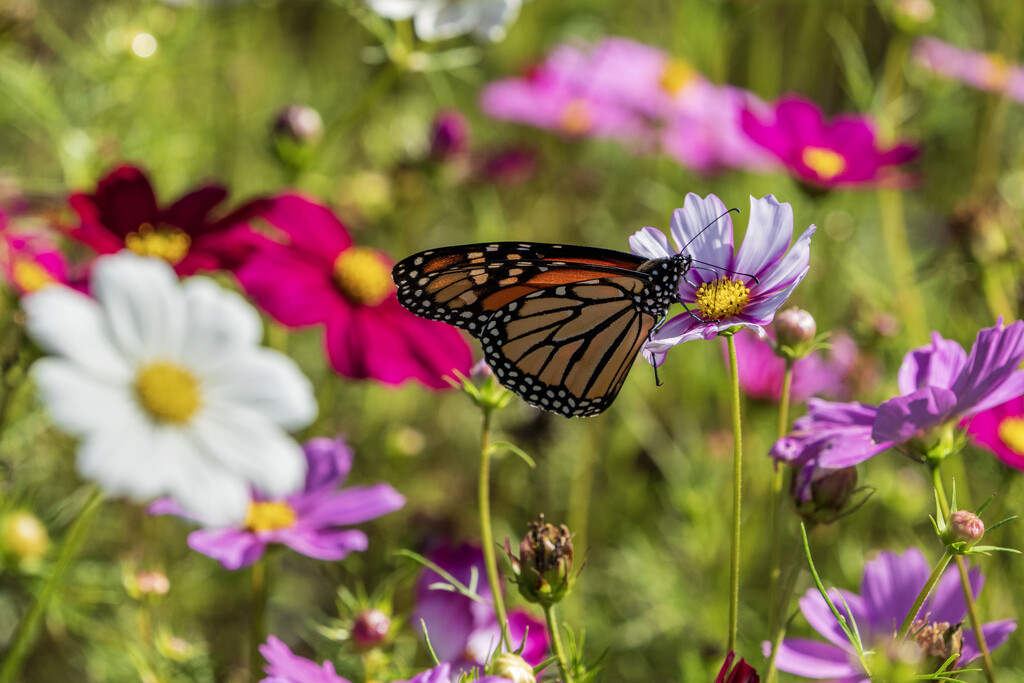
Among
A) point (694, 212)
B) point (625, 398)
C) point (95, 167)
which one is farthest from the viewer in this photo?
point (625, 398)

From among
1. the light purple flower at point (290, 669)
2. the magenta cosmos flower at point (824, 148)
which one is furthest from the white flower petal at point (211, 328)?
the magenta cosmos flower at point (824, 148)

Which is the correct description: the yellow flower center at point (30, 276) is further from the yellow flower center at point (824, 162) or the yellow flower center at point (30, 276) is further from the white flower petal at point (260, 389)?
the yellow flower center at point (824, 162)

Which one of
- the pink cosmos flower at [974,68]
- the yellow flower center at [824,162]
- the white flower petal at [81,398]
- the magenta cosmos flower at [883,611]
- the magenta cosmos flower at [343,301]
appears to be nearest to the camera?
the white flower petal at [81,398]

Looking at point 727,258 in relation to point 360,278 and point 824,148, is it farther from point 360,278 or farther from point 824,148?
point 824,148

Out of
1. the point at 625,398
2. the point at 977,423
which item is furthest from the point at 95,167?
the point at 977,423

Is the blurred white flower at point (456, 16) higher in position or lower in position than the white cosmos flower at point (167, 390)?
higher

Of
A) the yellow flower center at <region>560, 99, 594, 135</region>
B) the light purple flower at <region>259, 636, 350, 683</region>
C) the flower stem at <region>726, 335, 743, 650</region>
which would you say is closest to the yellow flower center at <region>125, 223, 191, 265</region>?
the light purple flower at <region>259, 636, 350, 683</region>

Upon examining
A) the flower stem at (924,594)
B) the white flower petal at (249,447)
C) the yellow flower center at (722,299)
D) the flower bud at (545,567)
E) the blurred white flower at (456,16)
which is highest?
the blurred white flower at (456,16)

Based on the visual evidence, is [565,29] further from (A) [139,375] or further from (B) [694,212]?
(A) [139,375]
